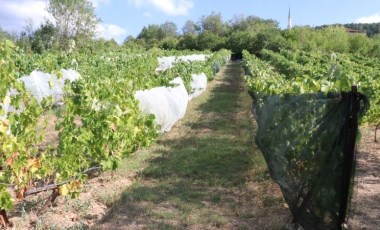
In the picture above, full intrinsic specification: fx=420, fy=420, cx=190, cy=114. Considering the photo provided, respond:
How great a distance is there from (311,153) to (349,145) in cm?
43

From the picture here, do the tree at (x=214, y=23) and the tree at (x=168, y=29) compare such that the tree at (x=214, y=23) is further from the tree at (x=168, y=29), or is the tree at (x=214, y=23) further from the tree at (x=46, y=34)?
the tree at (x=46, y=34)

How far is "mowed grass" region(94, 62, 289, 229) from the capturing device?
15.6ft

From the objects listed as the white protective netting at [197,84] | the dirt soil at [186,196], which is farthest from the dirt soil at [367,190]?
the white protective netting at [197,84]

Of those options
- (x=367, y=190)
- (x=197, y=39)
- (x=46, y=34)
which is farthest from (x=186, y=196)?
(x=197, y=39)

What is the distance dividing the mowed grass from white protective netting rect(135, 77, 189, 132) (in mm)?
340

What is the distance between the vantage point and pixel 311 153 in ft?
12.3

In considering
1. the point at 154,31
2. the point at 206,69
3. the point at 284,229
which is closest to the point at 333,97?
the point at 284,229

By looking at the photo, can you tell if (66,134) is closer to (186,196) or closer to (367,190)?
(186,196)

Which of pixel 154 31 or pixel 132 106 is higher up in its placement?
pixel 154 31

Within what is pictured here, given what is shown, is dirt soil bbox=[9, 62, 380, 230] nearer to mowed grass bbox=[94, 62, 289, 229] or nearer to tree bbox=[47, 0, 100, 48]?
mowed grass bbox=[94, 62, 289, 229]

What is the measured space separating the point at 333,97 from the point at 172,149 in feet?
15.8

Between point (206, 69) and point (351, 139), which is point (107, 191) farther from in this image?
point (206, 69)

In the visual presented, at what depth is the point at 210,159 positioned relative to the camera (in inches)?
289

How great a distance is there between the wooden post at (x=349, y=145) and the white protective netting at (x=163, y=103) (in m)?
4.79
